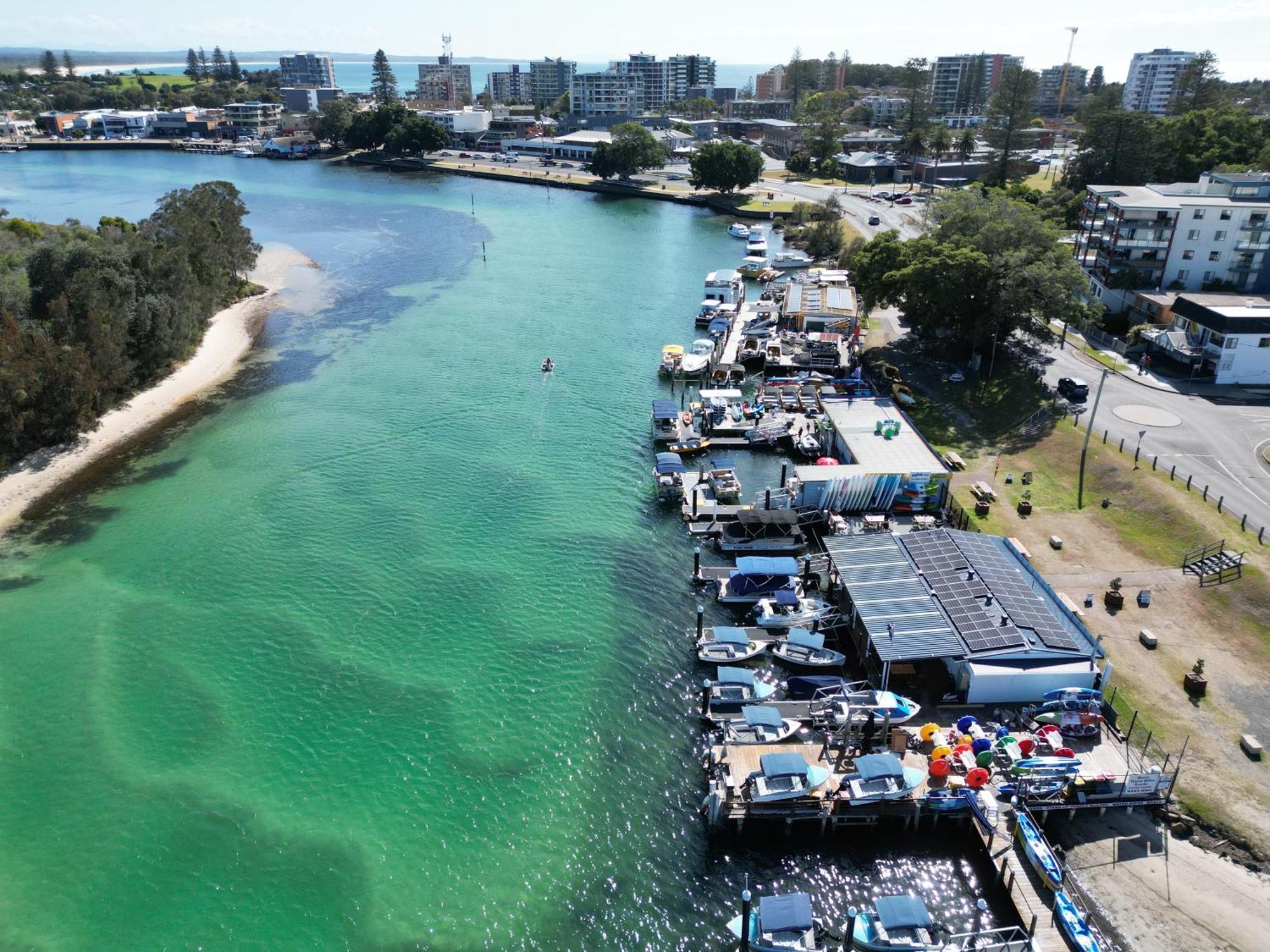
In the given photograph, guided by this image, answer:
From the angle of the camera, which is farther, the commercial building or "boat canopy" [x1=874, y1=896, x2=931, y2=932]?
the commercial building

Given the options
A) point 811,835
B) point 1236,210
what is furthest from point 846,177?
point 811,835

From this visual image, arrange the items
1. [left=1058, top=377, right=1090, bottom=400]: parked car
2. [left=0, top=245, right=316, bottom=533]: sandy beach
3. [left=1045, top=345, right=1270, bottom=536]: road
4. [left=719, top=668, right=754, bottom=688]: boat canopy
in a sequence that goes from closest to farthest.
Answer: [left=719, top=668, right=754, bottom=688]: boat canopy
[left=1045, top=345, right=1270, bottom=536]: road
[left=0, top=245, right=316, bottom=533]: sandy beach
[left=1058, top=377, right=1090, bottom=400]: parked car

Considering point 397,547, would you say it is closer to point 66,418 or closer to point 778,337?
point 66,418

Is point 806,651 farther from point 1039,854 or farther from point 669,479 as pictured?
point 669,479

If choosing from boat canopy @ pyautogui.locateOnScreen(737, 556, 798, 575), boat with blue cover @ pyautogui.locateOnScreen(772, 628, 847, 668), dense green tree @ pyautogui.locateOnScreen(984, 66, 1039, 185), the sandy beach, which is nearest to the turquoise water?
the sandy beach

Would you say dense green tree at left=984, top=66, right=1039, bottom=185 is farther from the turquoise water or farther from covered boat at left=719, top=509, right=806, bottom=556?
covered boat at left=719, top=509, right=806, bottom=556

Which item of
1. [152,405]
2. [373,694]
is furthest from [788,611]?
[152,405]
